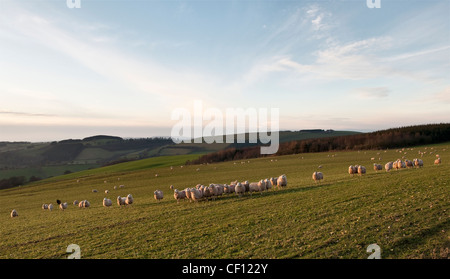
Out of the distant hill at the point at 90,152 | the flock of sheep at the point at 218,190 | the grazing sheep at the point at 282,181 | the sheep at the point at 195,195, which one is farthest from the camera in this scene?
the distant hill at the point at 90,152

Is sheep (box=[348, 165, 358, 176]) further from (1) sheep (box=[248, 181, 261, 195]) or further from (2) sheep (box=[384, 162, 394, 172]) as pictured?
(1) sheep (box=[248, 181, 261, 195])

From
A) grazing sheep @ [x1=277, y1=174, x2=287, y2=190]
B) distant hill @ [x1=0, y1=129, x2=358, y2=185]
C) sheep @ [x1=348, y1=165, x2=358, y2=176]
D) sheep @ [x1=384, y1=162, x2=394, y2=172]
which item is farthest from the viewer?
distant hill @ [x1=0, y1=129, x2=358, y2=185]

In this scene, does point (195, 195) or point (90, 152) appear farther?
point (90, 152)

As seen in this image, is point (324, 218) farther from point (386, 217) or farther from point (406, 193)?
point (406, 193)

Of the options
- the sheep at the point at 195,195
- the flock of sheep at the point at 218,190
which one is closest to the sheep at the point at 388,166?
the flock of sheep at the point at 218,190

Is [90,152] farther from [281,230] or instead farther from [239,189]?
[281,230]

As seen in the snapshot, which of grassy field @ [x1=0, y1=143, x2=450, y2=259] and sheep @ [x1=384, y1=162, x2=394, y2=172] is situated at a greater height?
sheep @ [x1=384, y1=162, x2=394, y2=172]

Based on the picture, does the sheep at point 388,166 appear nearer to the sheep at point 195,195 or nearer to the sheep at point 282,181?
the sheep at point 282,181

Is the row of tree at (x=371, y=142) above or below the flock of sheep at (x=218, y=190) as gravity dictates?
above

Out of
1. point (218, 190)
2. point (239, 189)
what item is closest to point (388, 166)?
point (239, 189)

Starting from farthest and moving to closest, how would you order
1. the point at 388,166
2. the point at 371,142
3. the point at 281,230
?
1. the point at 371,142
2. the point at 388,166
3. the point at 281,230

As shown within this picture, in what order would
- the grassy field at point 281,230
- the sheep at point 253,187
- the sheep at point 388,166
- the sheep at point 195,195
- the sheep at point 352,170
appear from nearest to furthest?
the grassy field at point 281,230 < the sheep at point 195,195 < the sheep at point 253,187 < the sheep at point 352,170 < the sheep at point 388,166

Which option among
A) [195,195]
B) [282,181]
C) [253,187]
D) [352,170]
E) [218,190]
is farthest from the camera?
[352,170]

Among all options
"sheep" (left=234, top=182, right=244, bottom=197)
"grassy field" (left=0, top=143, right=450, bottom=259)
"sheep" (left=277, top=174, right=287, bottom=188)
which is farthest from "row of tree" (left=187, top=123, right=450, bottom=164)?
"grassy field" (left=0, top=143, right=450, bottom=259)
